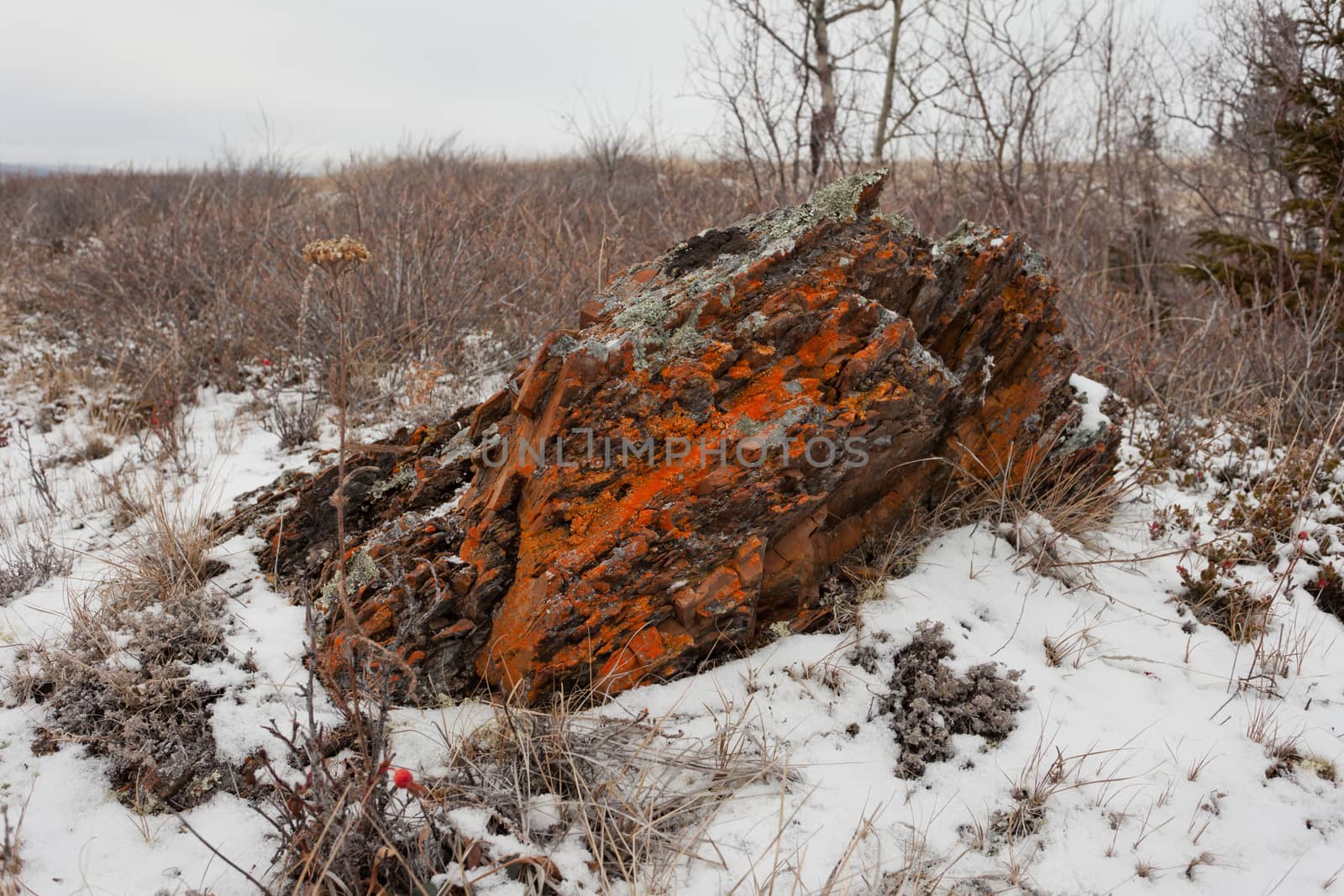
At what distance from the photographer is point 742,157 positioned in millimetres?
8555

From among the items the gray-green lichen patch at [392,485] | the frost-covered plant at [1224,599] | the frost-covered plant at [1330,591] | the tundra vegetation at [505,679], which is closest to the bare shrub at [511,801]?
the tundra vegetation at [505,679]

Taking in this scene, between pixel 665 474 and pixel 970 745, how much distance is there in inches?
46.9

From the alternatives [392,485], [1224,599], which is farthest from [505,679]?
[1224,599]

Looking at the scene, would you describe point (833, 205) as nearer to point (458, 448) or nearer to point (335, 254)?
point (458, 448)

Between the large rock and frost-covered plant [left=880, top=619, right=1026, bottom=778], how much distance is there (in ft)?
1.25

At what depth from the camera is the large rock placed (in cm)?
225

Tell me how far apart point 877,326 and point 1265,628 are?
171cm

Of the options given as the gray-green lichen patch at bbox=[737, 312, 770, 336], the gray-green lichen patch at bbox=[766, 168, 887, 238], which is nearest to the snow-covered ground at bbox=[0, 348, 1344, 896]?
the gray-green lichen patch at bbox=[737, 312, 770, 336]

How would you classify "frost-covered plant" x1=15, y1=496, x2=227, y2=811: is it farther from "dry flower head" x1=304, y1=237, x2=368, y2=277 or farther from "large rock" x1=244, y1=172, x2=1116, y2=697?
"dry flower head" x1=304, y1=237, x2=368, y2=277

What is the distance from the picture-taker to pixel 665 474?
7.61 ft

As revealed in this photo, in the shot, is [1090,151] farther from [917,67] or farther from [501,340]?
[501,340]

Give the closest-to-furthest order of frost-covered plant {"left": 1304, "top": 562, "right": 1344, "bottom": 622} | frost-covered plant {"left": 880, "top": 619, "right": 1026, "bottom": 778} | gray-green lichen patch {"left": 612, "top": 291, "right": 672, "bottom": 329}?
frost-covered plant {"left": 880, "top": 619, "right": 1026, "bottom": 778}, gray-green lichen patch {"left": 612, "top": 291, "right": 672, "bottom": 329}, frost-covered plant {"left": 1304, "top": 562, "right": 1344, "bottom": 622}

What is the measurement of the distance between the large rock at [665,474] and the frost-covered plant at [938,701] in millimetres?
381

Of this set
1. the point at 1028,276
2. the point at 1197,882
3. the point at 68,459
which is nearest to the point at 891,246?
the point at 1028,276
